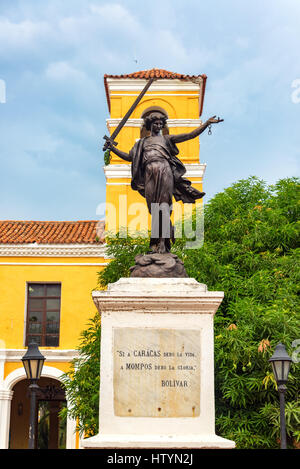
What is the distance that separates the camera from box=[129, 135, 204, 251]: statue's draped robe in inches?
285

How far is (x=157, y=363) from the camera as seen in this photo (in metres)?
6.38

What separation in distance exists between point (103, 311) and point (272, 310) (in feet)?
17.6

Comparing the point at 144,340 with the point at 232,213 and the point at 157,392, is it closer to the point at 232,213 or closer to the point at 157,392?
the point at 157,392

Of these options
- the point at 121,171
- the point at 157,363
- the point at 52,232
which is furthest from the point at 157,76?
the point at 157,363

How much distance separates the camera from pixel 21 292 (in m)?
20.9

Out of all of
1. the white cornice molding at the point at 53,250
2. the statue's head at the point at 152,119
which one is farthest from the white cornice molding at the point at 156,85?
the statue's head at the point at 152,119

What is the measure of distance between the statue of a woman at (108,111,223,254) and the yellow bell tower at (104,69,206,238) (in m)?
13.2

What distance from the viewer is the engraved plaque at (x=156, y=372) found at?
20.7ft

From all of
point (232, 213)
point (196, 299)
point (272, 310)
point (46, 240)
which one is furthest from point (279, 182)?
point (196, 299)

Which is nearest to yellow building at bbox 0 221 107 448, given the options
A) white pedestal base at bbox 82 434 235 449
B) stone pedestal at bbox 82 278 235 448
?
stone pedestal at bbox 82 278 235 448

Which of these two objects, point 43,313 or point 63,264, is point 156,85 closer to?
point 63,264

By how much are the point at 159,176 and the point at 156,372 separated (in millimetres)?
2187

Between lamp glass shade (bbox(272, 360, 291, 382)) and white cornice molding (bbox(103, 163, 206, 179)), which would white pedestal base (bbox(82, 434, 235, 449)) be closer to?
lamp glass shade (bbox(272, 360, 291, 382))

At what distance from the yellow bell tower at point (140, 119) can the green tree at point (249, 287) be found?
5881mm
